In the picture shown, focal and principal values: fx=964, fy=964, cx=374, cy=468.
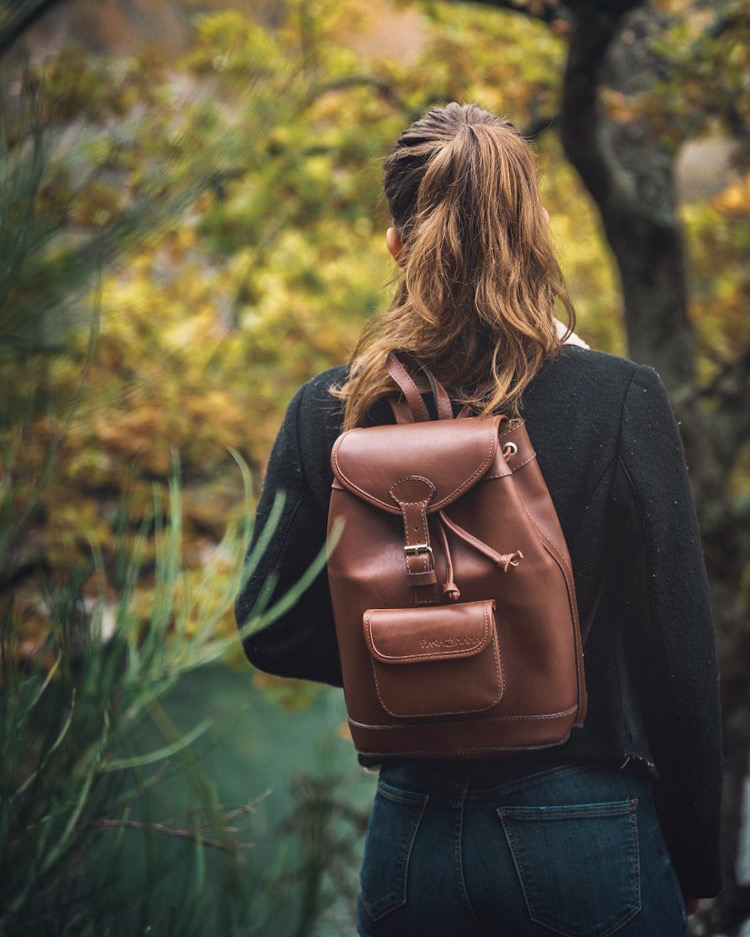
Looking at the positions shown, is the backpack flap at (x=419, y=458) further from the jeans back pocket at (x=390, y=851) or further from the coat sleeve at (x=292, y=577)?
the jeans back pocket at (x=390, y=851)

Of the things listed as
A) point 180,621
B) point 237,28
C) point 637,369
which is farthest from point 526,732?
point 237,28

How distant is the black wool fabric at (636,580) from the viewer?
1.26 m

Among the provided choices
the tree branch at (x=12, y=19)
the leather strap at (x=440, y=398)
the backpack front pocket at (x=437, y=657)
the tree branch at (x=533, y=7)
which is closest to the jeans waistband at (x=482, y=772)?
the backpack front pocket at (x=437, y=657)

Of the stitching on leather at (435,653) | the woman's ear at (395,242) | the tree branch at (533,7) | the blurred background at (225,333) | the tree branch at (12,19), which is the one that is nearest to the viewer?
the blurred background at (225,333)

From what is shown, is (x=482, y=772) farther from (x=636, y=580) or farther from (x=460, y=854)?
(x=636, y=580)

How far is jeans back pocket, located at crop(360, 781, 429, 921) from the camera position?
4.08 ft

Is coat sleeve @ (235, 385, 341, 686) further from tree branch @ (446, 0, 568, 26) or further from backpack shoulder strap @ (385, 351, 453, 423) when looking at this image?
tree branch @ (446, 0, 568, 26)

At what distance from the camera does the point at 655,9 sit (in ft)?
13.4

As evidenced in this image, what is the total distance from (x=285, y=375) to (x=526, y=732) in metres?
6.85

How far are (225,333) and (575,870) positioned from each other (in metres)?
4.71

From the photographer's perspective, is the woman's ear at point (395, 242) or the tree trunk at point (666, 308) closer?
the woman's ear at point (395, 242)

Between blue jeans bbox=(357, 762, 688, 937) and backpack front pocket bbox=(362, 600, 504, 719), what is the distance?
12 centimetres

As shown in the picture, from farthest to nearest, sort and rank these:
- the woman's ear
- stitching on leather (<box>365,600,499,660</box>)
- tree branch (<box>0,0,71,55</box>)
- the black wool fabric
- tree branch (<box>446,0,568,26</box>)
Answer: tree branch (<box>446,0,568,26</box>) < the woman's ear < the black wool fabric < stitching on leather (<box>365,600,499,660</box>) < tree branch (<box>0,0,71,55</box>)

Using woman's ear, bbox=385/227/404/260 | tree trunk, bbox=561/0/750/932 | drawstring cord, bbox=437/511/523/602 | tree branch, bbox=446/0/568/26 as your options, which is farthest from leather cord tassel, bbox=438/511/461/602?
tree branch, bbox=446/0/568/26
